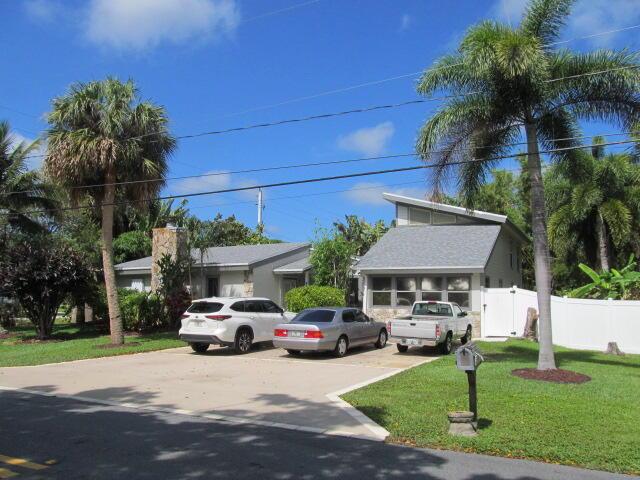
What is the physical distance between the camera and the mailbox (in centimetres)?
799

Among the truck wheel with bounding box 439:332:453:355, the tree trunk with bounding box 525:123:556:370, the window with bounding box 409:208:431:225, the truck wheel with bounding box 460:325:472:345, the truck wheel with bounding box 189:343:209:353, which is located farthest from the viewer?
the window with bounding box 409:208:431:225

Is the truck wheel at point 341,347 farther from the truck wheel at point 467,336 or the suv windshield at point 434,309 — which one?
the truck wheel at point 467,336

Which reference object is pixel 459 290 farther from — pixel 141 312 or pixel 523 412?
pixel 523 412

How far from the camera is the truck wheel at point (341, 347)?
16656 millimetres

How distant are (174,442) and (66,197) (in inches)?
599

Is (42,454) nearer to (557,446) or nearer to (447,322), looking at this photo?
(557,446)

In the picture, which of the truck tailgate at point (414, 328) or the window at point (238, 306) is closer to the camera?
the truck tailgate at point (414, 328)

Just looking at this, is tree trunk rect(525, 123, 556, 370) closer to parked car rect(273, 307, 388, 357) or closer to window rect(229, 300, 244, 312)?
parked car rect(273, 307, 388, 357)

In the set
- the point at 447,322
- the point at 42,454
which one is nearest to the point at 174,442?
the point at 42,454

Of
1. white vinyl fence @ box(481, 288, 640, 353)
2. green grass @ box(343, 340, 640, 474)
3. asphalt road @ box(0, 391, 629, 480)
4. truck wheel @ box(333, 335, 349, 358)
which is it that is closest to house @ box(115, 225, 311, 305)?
truck wheel @ box(333, 335, 349, 358)

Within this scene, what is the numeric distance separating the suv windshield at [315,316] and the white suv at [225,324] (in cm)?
168

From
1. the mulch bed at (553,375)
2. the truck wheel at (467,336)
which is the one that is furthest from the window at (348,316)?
the mulch bed at (553,375)

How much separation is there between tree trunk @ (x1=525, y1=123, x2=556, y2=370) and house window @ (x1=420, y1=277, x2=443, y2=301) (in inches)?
400

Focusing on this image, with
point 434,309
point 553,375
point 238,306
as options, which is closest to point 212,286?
point 238,306
